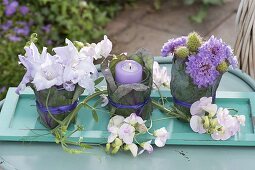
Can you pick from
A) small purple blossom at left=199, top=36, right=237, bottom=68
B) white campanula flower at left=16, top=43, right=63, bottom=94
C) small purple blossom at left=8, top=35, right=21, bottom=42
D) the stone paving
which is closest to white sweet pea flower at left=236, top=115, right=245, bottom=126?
small purple blossom at left=199, top=36, right=237, bottom=68

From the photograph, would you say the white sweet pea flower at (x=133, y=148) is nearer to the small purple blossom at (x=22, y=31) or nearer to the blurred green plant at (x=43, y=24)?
the blurred green plant at (x=43, y=24)

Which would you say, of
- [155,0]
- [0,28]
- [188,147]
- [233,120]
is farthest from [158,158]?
[155,0]

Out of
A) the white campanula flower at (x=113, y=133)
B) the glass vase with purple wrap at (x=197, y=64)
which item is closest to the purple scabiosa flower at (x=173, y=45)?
the glass vase with purple wrap at (x=197, y=64)

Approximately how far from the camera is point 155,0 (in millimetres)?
3039

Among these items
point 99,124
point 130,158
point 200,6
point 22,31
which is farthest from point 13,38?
point 130,158

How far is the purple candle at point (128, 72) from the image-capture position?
4.32 ft

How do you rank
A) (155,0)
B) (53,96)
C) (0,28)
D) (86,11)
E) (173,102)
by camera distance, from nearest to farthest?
(53,96)
(173,102)
(0,28)
(86,11)
(155,0)

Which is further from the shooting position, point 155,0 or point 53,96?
point 155,0

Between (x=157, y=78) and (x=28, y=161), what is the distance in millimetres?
391

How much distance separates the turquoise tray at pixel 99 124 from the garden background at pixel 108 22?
2.84 ft

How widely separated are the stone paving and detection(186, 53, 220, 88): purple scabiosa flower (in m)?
1.44

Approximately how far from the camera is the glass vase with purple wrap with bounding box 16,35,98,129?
4.20 ft

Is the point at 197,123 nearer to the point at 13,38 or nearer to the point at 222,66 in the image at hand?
the point at 222,66

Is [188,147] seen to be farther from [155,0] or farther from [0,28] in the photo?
[155,0]
